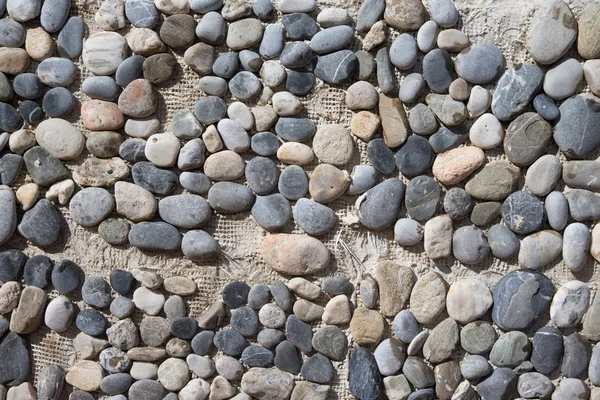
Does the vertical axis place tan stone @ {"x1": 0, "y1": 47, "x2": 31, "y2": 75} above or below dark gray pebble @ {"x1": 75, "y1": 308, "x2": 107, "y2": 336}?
above

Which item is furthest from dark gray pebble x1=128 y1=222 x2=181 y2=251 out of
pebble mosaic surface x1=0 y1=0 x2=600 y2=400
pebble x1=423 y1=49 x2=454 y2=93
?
pebble x1=423 y1=49 x2=454 y2=93

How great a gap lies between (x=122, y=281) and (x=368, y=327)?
36 centimetres

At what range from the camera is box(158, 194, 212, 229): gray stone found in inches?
36.5

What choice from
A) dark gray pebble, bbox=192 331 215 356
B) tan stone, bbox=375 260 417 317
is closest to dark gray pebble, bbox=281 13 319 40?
tan stone, bbox=375 260 417 317

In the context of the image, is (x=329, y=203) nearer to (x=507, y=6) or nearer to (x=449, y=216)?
(x=449, y=216)

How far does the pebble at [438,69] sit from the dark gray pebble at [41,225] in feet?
1.91

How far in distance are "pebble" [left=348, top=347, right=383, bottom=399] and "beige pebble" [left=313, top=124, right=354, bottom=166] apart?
0.90 ft

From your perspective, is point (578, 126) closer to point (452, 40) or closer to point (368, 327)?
point (452, 40)

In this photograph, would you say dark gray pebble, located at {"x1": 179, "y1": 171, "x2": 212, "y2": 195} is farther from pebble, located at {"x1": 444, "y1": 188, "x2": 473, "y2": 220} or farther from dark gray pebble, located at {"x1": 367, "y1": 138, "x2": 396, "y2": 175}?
pebble, located at {"x1": 444, "y1": 188, "x2": 473, "y2": 220}

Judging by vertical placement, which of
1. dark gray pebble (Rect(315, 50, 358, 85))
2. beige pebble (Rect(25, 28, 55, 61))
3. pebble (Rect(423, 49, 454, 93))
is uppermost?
pebble (Rect(423, 49, 454, 93))

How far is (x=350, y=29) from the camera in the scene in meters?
0.91

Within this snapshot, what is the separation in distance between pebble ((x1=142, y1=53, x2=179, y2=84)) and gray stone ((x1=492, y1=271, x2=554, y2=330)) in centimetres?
57

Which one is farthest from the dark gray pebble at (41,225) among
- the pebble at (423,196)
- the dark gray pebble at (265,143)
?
the pebble at (423,196)

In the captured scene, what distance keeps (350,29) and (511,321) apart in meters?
0.47
